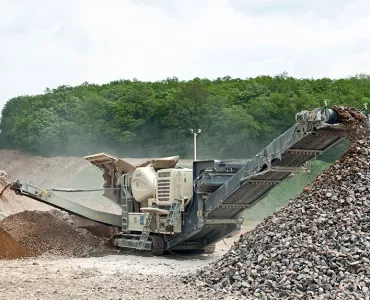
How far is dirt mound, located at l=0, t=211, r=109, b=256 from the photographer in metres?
16.1

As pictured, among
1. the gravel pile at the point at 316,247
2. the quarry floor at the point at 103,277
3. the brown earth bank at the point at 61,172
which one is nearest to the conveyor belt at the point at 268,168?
the gravel pile at the point at 316,247

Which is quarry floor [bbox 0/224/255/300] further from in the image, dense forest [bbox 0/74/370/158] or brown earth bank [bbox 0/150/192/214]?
dense forest [bbox 0/74/370/158]

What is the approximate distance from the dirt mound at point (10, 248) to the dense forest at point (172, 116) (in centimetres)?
2476

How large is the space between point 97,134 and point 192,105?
23.2ft

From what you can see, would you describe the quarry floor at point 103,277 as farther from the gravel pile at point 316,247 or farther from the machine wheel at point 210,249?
the gravel pile at point 316,247

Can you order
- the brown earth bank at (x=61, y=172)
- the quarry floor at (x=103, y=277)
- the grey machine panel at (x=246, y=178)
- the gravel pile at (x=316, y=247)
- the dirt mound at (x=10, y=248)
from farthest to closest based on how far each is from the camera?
the brown earth bank at (x=61, y=172) < the dirt mound at (x=10, y=248) < the grey machine panel at (x=246, y=178) < the quarry floor at (x=103, y=277) < the gravel pile at (x=316, y=247)

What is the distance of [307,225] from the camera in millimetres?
10258

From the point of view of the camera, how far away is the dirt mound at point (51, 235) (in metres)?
16.1

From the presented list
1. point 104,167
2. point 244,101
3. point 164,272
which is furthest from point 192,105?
point 164,272

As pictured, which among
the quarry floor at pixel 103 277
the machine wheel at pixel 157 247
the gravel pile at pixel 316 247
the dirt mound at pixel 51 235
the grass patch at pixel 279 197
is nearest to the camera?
the gravel pile at pixel 316 247

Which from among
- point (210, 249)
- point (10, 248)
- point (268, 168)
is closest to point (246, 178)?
point (268, 168)

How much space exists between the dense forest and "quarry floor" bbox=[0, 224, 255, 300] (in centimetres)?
2466

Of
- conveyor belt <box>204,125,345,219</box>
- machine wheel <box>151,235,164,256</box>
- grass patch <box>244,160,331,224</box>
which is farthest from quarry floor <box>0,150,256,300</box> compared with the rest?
grass patch <box>244,160,331,224</box>

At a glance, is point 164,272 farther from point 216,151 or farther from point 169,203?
point 216,151
